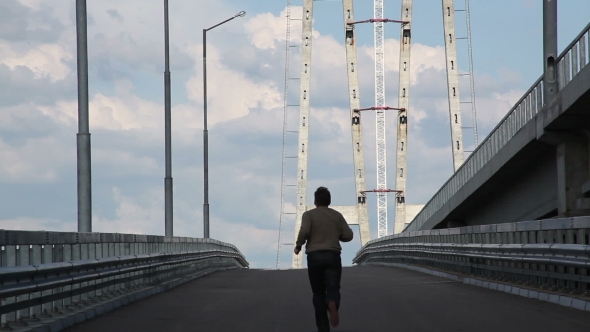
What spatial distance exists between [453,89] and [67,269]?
5642 centimetres

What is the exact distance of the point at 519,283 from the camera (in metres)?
20.9

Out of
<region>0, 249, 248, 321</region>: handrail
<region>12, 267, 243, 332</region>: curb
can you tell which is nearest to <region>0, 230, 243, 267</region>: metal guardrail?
<region>0, 249, 248, 321</region>: handrail

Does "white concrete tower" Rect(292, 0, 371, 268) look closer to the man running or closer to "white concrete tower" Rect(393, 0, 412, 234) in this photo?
"white concrete tower" Rect(393, 0, 412, 234)

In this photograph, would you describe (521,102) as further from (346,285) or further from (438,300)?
(438,300)

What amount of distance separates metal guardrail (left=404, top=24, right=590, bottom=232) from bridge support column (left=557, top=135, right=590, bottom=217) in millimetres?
1376

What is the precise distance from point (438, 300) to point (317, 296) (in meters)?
6.31

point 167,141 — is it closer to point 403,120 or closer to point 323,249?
point 323,249

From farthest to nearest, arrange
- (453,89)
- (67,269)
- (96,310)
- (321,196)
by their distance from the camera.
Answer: (453,89)
(96,310)
(67,269)
(321,196)

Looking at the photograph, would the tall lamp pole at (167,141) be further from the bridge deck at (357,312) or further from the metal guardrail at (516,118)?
the bridge deck at (357,312)

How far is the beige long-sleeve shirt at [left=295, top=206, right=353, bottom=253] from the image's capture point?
12992 mm

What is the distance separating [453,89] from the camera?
69.7 metres

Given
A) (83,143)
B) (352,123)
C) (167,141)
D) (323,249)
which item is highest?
(352,123)

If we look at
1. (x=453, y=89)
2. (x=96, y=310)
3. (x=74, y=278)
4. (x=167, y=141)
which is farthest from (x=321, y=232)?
(x=453, y=89)

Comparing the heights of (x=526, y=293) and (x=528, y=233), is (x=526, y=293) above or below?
below
